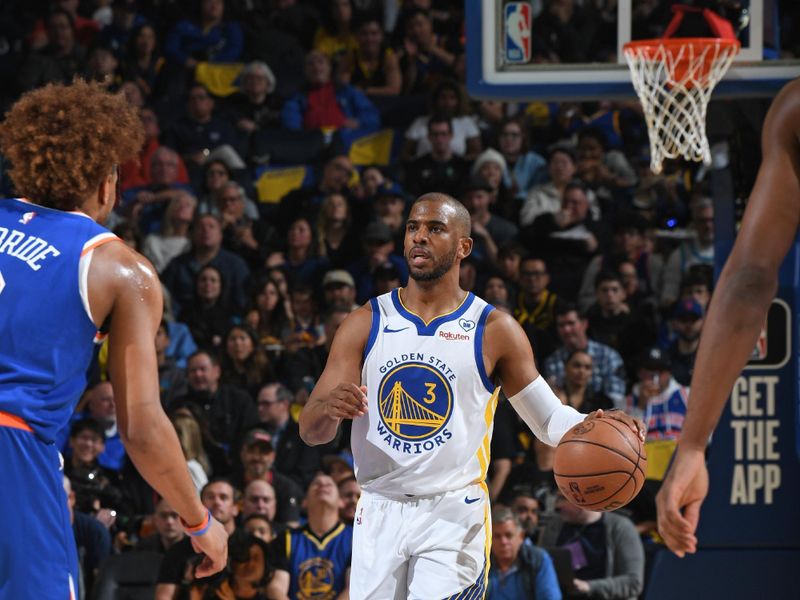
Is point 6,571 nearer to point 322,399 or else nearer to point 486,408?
point 322,399

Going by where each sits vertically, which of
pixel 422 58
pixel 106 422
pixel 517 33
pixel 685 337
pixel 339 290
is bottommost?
pixel 106 422

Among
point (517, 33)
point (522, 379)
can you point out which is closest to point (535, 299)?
point (517, 33)

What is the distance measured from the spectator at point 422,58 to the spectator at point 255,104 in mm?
1315

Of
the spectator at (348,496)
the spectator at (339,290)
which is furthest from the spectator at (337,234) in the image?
the spectator at (348,496)

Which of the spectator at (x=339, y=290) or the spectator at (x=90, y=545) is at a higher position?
the spectator at (x=339, y=290)

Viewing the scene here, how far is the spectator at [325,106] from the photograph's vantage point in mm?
12336

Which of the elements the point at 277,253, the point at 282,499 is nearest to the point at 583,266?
the point at 277,253

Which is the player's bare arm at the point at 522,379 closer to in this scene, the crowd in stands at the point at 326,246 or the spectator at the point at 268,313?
the crowd in stands at the point at 326,246

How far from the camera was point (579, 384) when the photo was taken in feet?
29.9

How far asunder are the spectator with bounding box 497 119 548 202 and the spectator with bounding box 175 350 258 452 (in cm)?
327

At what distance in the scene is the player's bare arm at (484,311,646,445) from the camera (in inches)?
197

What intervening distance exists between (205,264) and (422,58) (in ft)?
11.4

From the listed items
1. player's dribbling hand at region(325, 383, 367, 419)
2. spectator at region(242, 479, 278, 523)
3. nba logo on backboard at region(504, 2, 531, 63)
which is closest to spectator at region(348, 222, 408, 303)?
spectator at region(242, 479, 278, 523)

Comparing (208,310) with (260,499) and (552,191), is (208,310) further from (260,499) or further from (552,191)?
(552,191)
